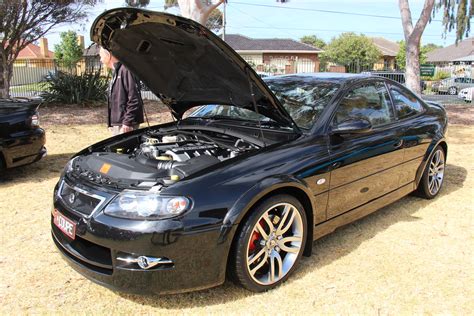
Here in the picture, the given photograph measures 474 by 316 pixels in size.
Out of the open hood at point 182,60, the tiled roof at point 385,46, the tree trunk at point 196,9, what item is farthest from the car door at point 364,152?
the tiled roof at point 385,46

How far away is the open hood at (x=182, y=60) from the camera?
305 cm

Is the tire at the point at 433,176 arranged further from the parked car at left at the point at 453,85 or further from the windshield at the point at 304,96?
the parked car at left at the point at 453,85

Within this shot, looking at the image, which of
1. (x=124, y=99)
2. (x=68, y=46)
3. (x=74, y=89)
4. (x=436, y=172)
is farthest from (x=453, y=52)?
(x=124, y=99)

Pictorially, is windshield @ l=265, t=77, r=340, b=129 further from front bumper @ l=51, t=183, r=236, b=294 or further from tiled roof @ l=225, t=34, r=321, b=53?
tiled roof @ l=225, t=34, r=321, b=53

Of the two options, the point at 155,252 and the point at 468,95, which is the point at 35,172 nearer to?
the point at 155,252

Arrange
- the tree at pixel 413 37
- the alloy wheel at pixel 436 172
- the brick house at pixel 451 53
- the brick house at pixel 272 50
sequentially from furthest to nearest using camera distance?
1. the brick house at pixel 451 53
2. the brick house at pixel 272 50
3. the tree at pixel 413 37
4. the alloy wheel at pixel 436 172

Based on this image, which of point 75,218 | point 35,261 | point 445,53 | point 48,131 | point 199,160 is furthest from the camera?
point 445,53

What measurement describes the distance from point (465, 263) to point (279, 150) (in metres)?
1.91

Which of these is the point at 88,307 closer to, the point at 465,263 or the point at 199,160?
the point at 199,160

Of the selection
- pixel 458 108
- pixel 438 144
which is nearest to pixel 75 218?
pixel 438 144

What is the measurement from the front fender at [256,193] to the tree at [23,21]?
12096 millimetres

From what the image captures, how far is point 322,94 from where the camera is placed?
12.7 feet

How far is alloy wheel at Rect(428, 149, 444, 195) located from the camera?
200 inches

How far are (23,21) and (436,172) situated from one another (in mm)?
13590
